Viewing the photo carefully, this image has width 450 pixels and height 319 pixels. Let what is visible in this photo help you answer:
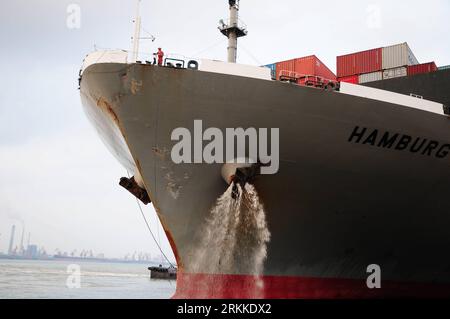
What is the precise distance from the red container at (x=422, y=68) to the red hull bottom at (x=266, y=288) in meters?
7.70

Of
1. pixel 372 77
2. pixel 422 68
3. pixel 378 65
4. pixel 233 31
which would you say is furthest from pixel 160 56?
pixel 422 68

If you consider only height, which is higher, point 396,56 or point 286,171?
point 396,56

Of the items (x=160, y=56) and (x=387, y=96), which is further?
(x=387, y=96)

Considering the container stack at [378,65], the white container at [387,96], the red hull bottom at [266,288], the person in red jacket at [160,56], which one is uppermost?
the container stack at [378,65]

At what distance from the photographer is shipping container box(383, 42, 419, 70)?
15969 millimetres

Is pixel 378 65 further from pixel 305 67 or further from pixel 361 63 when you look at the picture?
pixel 305 67

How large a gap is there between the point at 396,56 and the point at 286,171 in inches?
327

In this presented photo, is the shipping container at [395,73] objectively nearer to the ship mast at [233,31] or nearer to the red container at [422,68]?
the red container at [422,68]

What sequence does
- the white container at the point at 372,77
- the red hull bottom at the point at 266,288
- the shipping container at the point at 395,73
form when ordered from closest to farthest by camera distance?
the red hull bottom at the point at 266,288 < the shipping container at the point at 395,73 < the white container at the point at 372,77

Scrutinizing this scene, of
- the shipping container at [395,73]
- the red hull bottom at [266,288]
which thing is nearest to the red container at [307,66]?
the shipping container at [395,73]

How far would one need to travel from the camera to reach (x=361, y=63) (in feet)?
55.1

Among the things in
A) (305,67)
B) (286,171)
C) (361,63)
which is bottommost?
(286,171)

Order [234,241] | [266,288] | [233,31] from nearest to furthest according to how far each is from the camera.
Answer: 1. [234,241]
2. [266,288]
3. [233,31]

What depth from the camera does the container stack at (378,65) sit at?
15891mm
